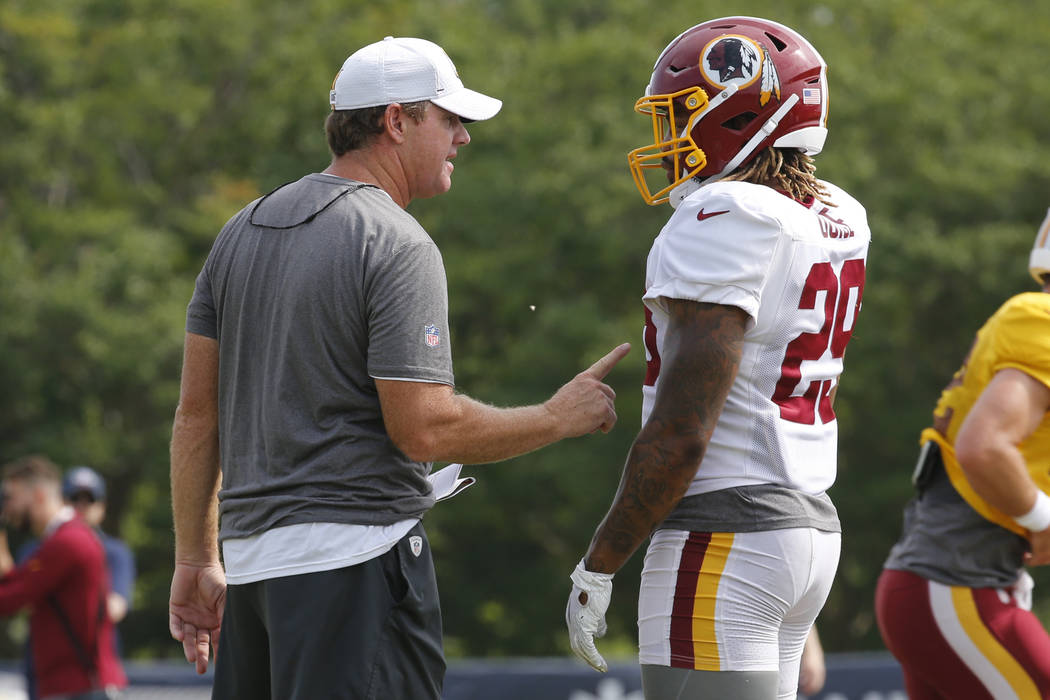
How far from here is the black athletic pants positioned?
10.8 ft

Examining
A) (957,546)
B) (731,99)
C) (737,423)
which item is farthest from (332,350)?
(957,546)

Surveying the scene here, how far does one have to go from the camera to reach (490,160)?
24484 millimetres

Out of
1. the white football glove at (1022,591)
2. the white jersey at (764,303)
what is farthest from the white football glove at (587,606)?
the white football glove at (1022,591)

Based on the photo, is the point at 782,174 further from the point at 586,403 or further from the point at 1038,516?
the point at 1038,516

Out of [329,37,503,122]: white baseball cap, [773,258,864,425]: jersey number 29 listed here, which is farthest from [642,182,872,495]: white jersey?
[329,37,503,122]: white baseball cap

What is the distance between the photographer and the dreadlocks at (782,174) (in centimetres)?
344

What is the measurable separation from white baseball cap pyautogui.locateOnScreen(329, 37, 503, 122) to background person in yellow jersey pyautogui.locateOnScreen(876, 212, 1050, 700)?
1785 millimetres

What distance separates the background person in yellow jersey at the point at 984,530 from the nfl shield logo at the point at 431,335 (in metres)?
1.76

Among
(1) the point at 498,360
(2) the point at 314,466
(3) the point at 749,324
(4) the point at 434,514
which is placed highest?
(3) the point at 749,324

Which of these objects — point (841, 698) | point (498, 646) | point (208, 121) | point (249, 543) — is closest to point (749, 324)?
point (249, 543)

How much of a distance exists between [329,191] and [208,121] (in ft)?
78.3

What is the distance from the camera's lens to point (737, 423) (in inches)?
128

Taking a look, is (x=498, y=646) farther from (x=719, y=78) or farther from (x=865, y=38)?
(x=719, y=78)

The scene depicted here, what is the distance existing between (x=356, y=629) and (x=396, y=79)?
131 centimetres
